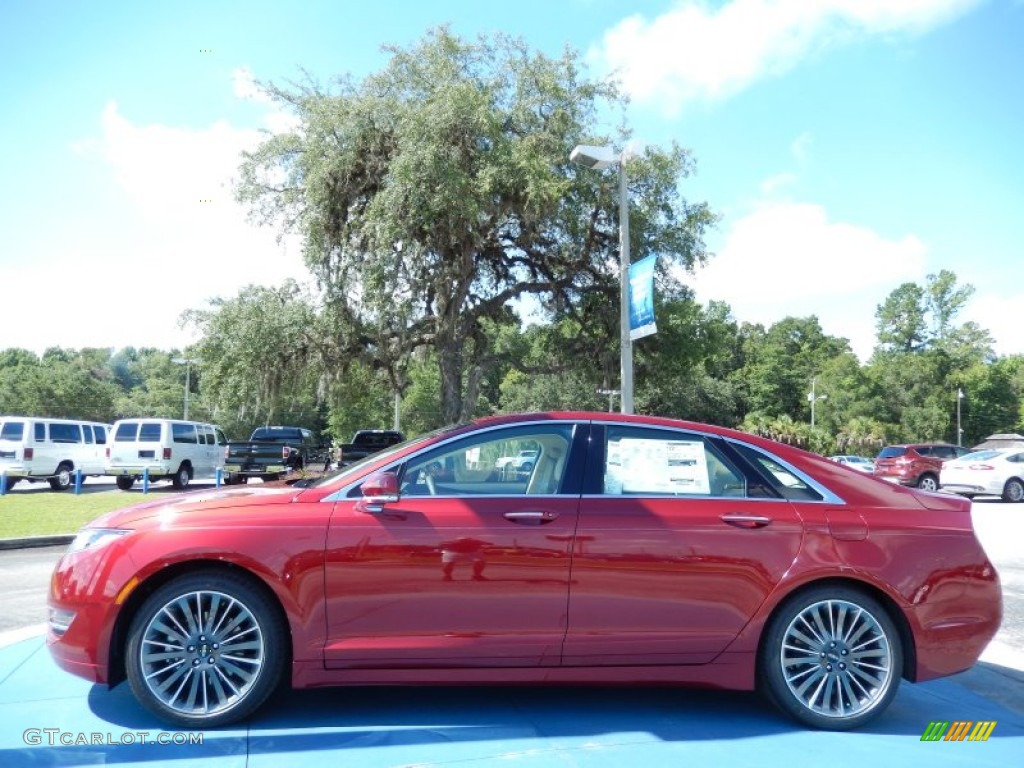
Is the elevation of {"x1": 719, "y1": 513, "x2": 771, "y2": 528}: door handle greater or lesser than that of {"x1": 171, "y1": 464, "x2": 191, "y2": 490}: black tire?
greater

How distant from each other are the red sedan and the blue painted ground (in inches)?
8.9

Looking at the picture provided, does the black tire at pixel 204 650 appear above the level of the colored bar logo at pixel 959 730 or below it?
above

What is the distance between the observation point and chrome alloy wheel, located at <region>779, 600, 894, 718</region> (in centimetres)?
405

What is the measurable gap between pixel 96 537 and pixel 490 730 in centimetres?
220

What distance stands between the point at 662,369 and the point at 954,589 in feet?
68.1

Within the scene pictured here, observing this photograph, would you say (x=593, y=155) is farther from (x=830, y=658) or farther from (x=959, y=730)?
(x=959, y=730)

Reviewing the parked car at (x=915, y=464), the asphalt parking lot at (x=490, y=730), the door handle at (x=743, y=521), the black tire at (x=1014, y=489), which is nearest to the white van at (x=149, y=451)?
the asphalt parking lot at (x=490, y=730)

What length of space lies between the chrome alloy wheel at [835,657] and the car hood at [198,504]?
8.97 feet

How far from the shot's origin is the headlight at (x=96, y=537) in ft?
12.7

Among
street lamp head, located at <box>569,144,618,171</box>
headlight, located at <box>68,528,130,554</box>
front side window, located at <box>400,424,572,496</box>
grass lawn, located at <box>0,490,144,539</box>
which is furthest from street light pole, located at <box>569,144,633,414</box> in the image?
grass lawn, located at <box>0,490,144,539</box>

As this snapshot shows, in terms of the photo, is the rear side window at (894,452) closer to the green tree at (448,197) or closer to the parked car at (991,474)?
the parked car at (991,474)

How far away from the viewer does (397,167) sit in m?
19.1

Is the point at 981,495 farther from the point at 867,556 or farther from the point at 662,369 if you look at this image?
the point at 867,556

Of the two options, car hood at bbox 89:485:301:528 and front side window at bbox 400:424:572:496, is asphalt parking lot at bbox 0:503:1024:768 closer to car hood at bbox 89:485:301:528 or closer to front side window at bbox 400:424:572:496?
car hood at bbox 89:485:301:528
